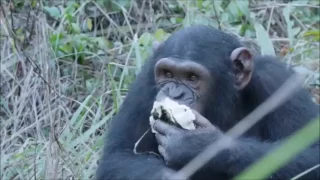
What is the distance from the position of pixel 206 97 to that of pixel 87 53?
2.22 meters

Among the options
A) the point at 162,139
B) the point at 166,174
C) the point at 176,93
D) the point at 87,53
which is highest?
the point at 176,93

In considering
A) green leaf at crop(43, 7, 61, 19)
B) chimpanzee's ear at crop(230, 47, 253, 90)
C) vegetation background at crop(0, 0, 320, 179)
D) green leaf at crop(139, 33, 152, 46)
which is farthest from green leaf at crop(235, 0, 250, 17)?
chimpanzee's ear at crop(230, 47, 253, 90)

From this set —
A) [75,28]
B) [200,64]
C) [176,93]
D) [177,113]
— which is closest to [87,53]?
[75,28]

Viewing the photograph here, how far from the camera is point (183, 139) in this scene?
123 inches

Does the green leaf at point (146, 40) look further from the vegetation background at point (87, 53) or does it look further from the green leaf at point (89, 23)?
the green leaf at point (89, 23)

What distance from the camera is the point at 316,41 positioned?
5.88 m

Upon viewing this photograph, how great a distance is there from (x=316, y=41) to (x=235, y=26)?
0.77m

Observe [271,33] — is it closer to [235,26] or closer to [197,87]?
[235,26]

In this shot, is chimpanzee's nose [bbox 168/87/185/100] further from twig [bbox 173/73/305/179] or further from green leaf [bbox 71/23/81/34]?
green leaf [bbox 71/23/81/34]

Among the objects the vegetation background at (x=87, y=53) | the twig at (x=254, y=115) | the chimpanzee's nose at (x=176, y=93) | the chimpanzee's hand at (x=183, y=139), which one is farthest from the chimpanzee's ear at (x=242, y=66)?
the vegetation background at (x=87, y=53)

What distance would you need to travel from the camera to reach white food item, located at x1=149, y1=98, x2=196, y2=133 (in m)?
3.15

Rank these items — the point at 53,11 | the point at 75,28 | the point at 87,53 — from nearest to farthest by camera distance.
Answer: the point at 87,53 < the point at 75,28 < the point at 53,11

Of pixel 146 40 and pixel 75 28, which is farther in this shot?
pixel 75 28

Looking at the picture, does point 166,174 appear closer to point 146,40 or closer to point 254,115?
point 254,115
